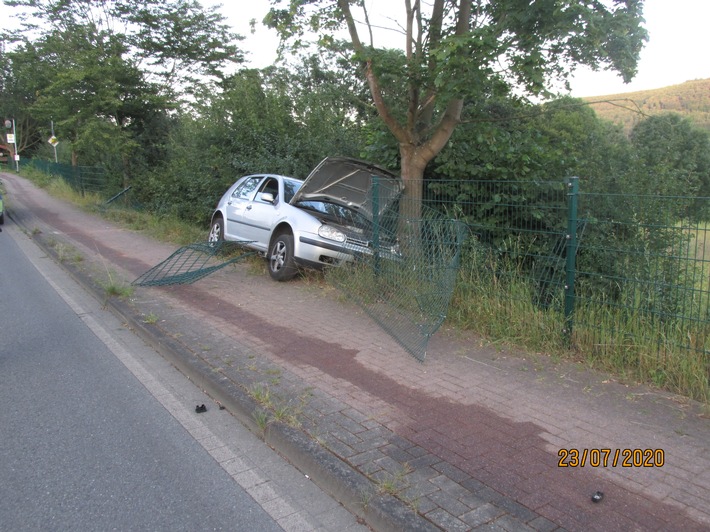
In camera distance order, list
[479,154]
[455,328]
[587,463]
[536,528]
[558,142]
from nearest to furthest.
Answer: [536,528]
[587,463]
[455,328]
[479,154]
[558,142]

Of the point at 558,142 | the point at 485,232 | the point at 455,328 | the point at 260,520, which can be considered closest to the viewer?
the point at 260,520

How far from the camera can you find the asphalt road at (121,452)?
10.6ft

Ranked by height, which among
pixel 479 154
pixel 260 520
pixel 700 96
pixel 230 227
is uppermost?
pixel 700 96

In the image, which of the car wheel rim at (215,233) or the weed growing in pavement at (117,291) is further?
the car wheel rim at (215,233)

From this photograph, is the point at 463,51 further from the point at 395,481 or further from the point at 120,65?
the point at 120,65

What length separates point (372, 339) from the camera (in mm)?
6258

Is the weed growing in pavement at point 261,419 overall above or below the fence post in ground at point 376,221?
below

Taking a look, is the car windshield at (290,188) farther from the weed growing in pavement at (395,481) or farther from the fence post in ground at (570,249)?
the weed growing in pavement at (395,481)

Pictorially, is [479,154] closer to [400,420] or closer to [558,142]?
[558,142]

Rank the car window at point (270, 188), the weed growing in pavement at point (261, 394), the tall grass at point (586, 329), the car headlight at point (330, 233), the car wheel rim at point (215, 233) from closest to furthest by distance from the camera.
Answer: the weed growing in pavement at point (261, 394)
the tall grass at point (586, 329)
the car headlight at point (330, 233)
the car window at point (270, 188)
the car wheel rim at point (215, 233)

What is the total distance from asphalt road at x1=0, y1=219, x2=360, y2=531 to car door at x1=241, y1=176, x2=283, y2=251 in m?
3.69

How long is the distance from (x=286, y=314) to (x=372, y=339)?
5.00ft

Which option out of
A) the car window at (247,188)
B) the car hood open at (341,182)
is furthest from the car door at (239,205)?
the car hood open at (341,182)

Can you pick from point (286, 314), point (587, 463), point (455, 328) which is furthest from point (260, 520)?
point (286, 314)
